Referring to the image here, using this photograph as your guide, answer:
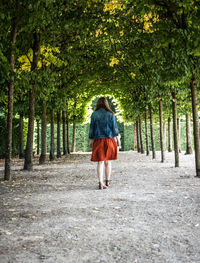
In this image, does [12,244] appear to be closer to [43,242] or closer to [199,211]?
[43,242]

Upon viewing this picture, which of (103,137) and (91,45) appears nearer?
(103,137)

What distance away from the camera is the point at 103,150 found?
7703 mm

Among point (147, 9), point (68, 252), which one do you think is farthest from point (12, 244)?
point (147, 9)

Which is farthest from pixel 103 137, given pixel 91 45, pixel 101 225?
pixel 91 45

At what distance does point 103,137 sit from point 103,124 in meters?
0.30

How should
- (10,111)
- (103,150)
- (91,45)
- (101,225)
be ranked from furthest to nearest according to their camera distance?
(91,45) < (10,111) < (103,150) < (101,225)

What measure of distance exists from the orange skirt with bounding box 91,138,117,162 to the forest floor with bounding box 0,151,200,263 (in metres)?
0.73

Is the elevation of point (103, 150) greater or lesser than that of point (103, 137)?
lesser

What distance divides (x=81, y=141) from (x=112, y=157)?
95.9 ft

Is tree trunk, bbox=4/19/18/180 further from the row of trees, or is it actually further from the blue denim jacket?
the blue denim jacket

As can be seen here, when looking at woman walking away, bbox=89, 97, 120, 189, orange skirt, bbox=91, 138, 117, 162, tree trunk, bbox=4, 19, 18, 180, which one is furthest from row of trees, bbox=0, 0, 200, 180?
orange skirt, bbox=91, 138, 117, 162

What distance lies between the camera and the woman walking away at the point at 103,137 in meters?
7.70

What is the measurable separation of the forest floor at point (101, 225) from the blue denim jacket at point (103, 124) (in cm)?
127

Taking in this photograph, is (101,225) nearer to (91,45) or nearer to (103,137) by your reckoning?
(103,137)
